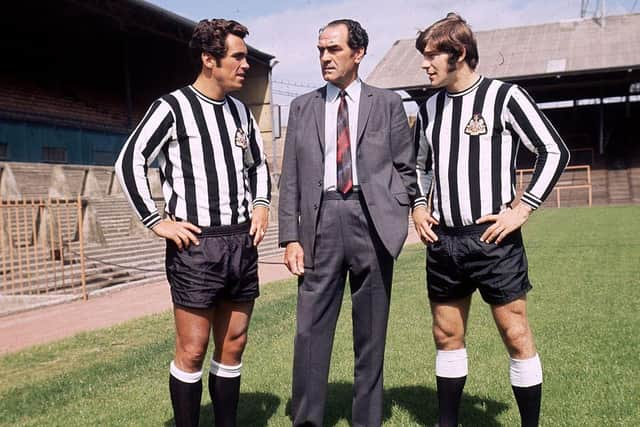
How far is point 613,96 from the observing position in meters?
39.8

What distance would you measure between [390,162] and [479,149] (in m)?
0.46

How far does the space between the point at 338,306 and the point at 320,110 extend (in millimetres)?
1067

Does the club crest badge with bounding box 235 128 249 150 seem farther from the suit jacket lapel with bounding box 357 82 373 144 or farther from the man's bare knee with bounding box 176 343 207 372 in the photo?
the man's bare knee with bounding box 176 343 207 372

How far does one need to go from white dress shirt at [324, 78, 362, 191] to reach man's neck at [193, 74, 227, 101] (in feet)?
1.91

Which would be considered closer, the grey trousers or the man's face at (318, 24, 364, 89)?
the man's face at (318, 24, 364, 89)

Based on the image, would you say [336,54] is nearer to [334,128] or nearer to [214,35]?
[334,128]

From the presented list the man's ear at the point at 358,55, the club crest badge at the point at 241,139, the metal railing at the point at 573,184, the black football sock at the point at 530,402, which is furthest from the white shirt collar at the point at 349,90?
the metal railing at the point at 573,184

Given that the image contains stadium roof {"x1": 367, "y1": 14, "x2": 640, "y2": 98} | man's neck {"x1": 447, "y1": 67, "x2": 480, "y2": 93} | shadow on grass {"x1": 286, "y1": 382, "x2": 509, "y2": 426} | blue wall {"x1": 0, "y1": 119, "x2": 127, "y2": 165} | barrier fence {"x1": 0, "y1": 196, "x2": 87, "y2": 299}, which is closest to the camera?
man's neck {"x1": 447, "y1": 67, "x2": 480, "y2": 93}

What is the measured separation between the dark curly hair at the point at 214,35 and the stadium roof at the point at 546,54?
30693mm

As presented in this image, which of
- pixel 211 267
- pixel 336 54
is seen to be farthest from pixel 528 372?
pixel 336 54

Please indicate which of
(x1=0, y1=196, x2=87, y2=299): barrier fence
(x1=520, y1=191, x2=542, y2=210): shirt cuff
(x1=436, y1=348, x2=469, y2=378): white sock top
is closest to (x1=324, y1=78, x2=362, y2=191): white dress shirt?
(x1=520, y1=191, x2=542, y2=210): shirt cuff

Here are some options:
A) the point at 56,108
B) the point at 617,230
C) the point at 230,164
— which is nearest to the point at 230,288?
the point at 230,164

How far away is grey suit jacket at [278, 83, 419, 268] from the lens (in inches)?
134

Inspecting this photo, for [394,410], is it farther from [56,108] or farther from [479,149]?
[56,108]
